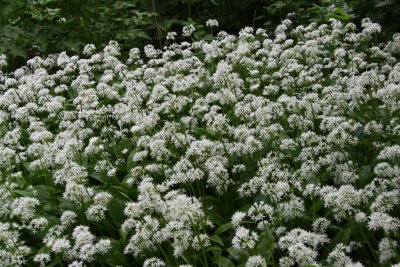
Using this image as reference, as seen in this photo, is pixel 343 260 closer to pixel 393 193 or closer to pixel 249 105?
pixel 393 193

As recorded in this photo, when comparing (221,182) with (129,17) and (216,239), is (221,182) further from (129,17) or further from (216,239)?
(129,17)

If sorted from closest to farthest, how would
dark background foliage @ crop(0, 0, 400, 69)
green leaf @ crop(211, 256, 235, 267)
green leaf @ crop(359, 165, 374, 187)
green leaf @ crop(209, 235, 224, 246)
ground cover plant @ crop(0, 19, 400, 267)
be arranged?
ground cover plant @ crop(0, 19, 400, 267) → green leaf @ crop(211, 256, 235, 267) → green leaf @ crop(209, 235, 224, 246) → green leaf @ crop(359, 165, 374, 187) → dark background foliage @ crop(0, 0, 400, 69)

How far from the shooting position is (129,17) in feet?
32.1

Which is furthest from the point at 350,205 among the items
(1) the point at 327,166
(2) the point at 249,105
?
(2) the point at 249,105

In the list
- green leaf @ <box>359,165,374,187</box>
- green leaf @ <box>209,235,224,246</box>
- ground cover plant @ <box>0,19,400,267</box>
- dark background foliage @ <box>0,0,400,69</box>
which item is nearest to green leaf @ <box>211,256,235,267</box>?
ground cover plant @ <box>0,19,400,267</box>

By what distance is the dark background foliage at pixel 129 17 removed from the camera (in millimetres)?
8234

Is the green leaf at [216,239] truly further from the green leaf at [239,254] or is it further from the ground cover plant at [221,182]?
the green leaf at [239,254]

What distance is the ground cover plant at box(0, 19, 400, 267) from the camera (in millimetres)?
3607

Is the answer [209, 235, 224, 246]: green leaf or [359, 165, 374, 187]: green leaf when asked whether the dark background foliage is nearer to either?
[359, 165, 374, 187]: green leaf

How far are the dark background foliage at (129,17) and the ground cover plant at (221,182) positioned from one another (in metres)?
1.59

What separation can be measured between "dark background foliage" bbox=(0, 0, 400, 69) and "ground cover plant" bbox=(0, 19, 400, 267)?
1.59m

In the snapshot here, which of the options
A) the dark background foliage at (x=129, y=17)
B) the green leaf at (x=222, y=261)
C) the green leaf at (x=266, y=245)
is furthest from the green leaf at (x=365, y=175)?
the dark background foliage at (x=129, y=17)

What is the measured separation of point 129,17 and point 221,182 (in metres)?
6.23

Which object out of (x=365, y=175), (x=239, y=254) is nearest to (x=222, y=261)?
(x=239, y=254)
